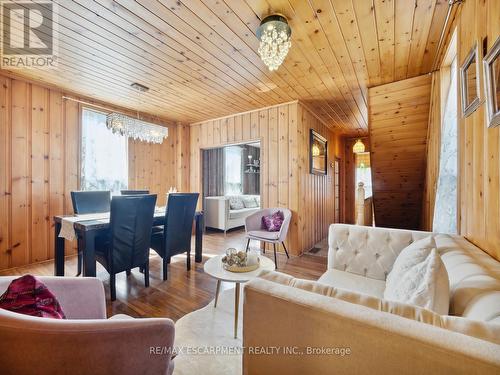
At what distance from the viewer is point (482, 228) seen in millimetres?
1318

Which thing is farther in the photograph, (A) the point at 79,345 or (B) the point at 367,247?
(B) the point at 367,247

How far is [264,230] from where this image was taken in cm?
354

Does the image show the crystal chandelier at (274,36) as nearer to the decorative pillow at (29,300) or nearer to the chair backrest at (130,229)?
the chair backrest at (130,229)

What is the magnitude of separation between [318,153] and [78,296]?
4322 mm

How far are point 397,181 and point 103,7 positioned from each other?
466 centimetres

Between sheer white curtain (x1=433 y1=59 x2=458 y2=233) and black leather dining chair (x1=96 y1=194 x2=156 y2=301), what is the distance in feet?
9.94

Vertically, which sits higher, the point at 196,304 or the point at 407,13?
the point at 407,13

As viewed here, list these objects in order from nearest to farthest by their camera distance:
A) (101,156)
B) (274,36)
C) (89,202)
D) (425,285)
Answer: (425,285) → (274,36) → (89,202) → (101,156)

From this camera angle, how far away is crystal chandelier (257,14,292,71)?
177 cm

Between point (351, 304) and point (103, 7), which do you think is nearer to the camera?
point (351, 304)

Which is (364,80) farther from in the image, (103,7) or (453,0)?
(103,7)

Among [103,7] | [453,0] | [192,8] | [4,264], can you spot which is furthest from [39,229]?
[453,0]

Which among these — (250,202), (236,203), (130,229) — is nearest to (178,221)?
(130,229)

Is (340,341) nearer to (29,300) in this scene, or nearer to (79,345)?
(79,345)
